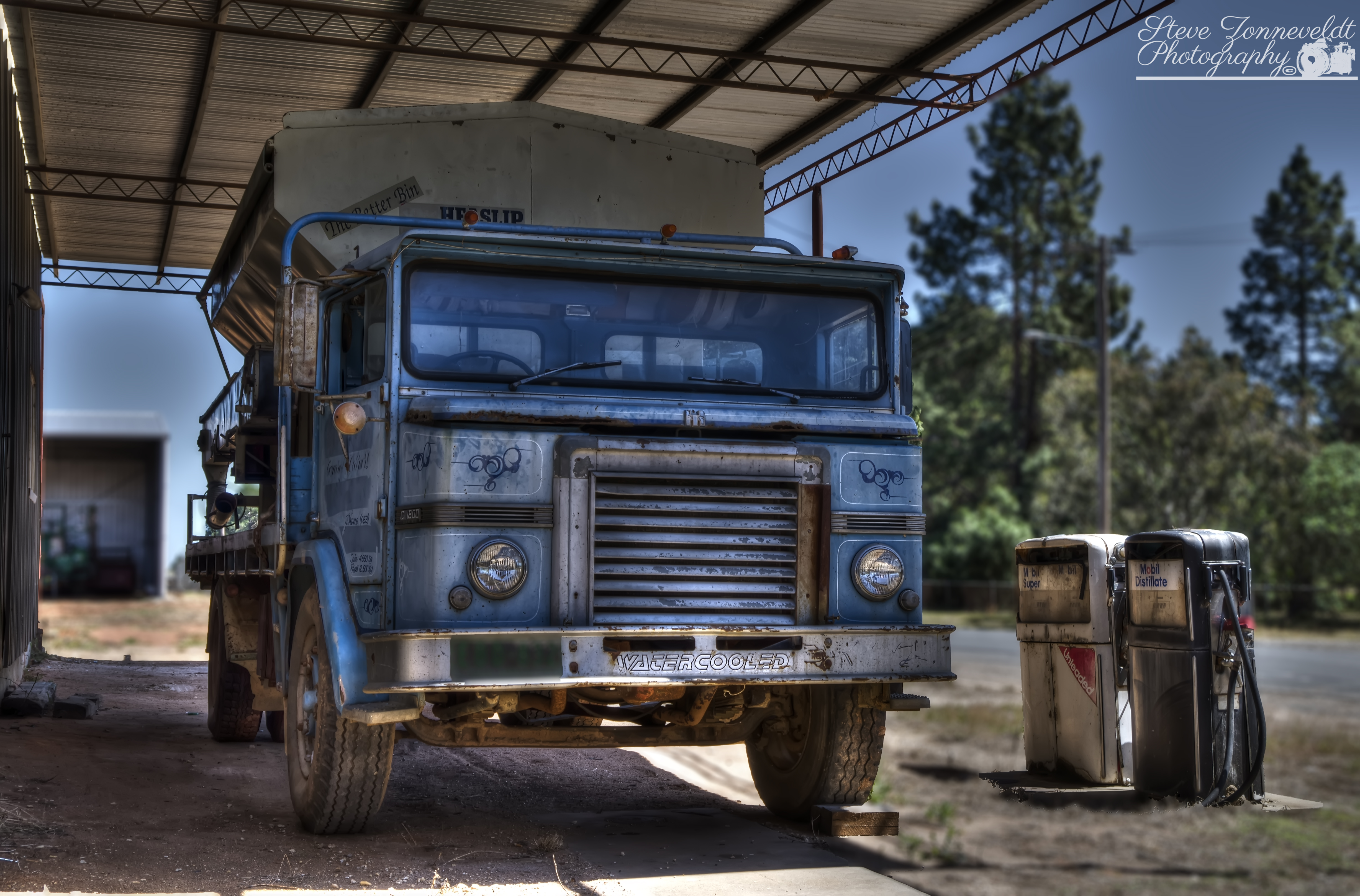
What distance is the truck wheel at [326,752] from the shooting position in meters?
6.46

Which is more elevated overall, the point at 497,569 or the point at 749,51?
the point at 749,51

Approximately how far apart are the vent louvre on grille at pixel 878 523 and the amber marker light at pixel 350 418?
2.29 m

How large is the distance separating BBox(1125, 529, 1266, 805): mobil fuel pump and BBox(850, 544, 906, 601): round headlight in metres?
1.29

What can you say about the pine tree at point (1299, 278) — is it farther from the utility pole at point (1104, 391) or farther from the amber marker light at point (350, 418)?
the amber marker light at point (350, 418)

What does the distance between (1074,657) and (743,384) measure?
7.64 ft

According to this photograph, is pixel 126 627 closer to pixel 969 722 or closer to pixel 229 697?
pixel 229 697

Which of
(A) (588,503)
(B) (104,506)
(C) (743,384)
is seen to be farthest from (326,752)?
(B) (104,506)

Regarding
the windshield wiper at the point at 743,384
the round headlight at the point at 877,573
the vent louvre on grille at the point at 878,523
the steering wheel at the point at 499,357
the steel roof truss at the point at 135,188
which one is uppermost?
the steel roof truss at the point at 135,188

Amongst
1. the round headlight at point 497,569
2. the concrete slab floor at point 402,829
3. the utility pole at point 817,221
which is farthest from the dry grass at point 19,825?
the utility pole at point 817,221

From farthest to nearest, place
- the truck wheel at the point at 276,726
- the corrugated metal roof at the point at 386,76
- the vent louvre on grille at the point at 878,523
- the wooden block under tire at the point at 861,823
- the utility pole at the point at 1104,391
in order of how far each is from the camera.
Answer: the utility pole at the point at 1104,391
the corrugated metal roof at the point at 386,76
the truck wheel at the point at 276,726
the wooden block under tire at the point at 861,823
the vent louvre on grille at the point at 878,523

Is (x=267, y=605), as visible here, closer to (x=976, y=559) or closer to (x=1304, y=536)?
(x=1304, y=536)

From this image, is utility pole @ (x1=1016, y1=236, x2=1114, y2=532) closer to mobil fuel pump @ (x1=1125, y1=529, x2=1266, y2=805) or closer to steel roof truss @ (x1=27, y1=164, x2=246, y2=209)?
steel roof truss @ (x1=27, y1=164, x2=246, y2=209)

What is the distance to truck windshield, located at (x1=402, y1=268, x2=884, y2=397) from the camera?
6488 mm

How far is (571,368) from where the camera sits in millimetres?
6504
